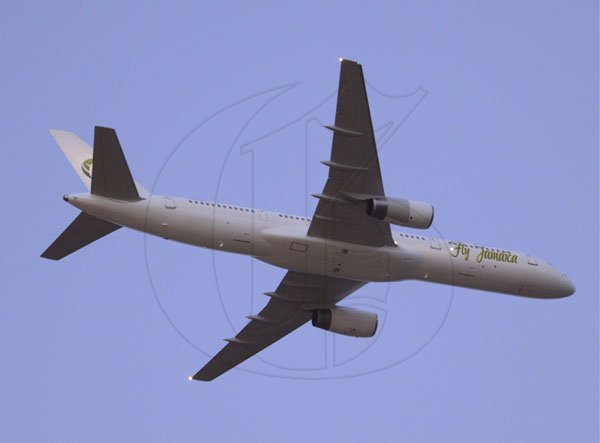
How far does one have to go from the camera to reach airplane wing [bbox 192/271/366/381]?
4981cm

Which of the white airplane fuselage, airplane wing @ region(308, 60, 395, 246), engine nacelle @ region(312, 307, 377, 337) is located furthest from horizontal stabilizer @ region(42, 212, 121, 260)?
engine nacelle @ region(312, 307, 377, 337)

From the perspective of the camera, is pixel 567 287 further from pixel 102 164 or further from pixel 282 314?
pixel 102 164

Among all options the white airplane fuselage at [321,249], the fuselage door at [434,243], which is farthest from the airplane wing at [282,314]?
the fuselage door at [434,243]

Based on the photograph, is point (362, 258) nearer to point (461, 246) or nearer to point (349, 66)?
point (461, 246)

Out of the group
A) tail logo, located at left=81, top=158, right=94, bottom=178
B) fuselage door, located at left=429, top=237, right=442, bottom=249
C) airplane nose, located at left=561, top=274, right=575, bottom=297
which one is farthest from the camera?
airplane nose, located at left=561, top=274, right=575, bottom=297

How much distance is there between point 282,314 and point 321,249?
280 inches

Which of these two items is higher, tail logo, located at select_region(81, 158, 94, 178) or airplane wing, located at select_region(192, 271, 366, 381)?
tail logo, located at select_region(81, 158, 94, 178)

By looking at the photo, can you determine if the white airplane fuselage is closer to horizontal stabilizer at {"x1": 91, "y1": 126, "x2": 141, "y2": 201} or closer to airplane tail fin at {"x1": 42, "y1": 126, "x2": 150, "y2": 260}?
horizontal stabilizer at {"x1": 91, "y1": 126, "x2": 141, "y2": 201}

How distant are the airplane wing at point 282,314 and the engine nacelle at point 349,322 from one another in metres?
0.68

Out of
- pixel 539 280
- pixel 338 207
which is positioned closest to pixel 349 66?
pixel 338 207

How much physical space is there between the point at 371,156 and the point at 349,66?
4.00 m

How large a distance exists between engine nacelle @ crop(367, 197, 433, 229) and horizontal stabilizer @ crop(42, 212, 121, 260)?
947cm

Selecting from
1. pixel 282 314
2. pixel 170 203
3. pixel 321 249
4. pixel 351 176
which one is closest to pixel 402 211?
pixel 351 176

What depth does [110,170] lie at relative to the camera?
1636 inches
